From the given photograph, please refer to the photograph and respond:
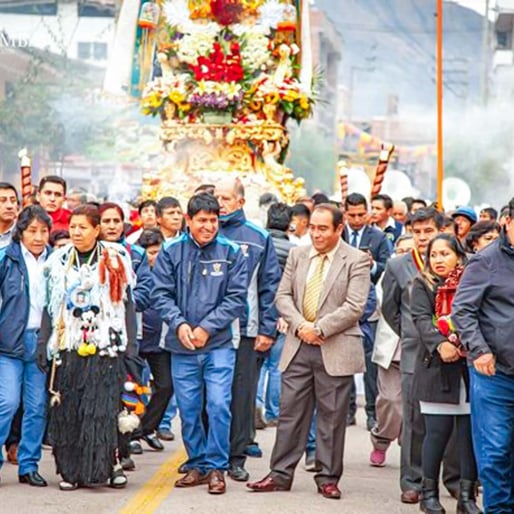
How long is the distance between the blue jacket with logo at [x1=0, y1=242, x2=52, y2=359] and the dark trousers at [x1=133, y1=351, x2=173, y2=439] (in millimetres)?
1717

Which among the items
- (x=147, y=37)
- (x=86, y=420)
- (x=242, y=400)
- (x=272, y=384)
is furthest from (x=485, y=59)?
(x=86, y=420)

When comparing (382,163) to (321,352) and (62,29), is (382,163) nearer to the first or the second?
(321,352)

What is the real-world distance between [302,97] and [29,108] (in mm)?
16109

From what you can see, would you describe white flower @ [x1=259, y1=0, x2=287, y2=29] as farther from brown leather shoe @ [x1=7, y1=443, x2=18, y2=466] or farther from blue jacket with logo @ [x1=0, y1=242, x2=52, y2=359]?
blue jacket with logo @ [x1=0, y1=242, x2=52, y2=359]

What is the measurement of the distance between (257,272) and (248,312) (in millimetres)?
Result: 362

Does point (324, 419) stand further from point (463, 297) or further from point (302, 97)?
point (302, 97)

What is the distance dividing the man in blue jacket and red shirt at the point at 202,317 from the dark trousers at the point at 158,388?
1.34 meters

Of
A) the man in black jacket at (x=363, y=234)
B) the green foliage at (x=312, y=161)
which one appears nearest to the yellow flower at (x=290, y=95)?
the man in black jacket at (x=363, y=234)

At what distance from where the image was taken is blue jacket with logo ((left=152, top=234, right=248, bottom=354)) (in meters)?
11.5

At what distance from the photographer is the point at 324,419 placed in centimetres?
1145

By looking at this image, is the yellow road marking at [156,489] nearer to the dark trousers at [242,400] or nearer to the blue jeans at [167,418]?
the dark trousers at [242,400]

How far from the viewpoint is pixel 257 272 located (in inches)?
485

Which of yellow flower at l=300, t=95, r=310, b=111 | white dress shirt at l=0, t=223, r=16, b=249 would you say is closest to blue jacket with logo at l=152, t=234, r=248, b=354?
white dress shirt at l=0, t=223, r=16, b=249

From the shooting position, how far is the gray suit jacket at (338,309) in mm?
11273
